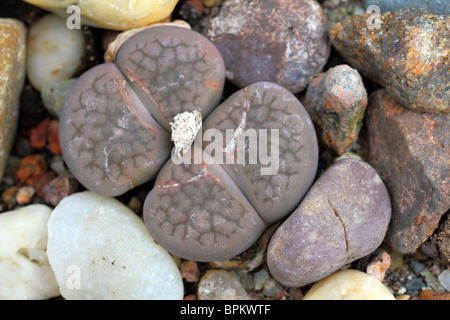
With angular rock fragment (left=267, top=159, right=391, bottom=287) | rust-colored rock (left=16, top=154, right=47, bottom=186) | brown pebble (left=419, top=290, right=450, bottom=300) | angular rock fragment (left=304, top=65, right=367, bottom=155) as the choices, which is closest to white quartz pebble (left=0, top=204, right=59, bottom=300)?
rust-colored rock (left=16, top=154, right=47, bottom=186)

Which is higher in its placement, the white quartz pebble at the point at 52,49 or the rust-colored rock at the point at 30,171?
the white quartz pebble at the point at 52,49

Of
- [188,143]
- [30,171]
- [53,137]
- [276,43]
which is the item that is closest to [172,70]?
[188,143]

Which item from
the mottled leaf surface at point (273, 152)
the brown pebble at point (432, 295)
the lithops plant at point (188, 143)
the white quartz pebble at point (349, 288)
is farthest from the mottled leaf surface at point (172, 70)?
the brown pebble at point (432, 295)

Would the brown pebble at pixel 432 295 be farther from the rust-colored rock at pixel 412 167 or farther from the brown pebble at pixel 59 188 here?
the brown pebble at pixel 59 188

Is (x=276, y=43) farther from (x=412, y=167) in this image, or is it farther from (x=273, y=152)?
(x=412, y=167)

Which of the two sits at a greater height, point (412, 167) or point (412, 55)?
point (412, 55)

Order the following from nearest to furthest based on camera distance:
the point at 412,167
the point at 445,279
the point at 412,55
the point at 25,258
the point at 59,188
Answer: the point at 412,55 → the point at 412,167 → the point at 445,279 → the point at 25,258 → the point at 59,188

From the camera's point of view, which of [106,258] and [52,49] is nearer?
[106,258]
